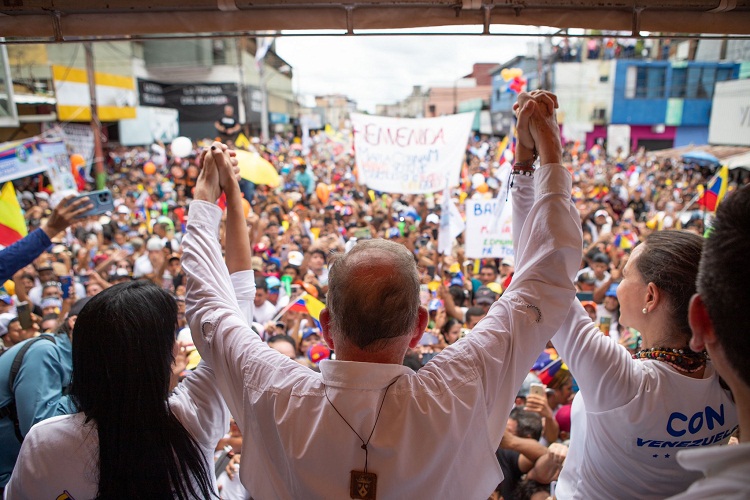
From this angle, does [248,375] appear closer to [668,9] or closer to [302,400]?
[302,400]

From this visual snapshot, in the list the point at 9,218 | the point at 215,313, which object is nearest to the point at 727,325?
the point at 215,313

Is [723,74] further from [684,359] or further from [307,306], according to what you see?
[684,359]

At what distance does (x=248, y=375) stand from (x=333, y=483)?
0.32 meters

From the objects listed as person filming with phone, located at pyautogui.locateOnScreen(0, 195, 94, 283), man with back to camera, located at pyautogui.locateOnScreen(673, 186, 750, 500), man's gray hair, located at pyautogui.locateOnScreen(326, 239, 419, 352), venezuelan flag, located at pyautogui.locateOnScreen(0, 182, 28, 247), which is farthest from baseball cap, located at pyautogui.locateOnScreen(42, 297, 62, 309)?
man with back to camera, located at pyautogui.locateOnScreen(673, 186, 750, 500)

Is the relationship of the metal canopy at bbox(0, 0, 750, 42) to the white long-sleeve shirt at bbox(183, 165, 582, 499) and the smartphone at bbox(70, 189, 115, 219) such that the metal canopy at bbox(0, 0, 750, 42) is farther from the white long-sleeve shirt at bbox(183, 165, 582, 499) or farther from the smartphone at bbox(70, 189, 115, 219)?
the white long-sleeve shirt at bbox(183, 165, 582, 499)

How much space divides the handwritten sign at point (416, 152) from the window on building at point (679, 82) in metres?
27.2

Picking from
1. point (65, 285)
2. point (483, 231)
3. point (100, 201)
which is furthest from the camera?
point (483, 231)

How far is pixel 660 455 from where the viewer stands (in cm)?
148

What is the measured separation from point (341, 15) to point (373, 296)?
4.22ft

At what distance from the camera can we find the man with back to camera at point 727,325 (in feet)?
2.72

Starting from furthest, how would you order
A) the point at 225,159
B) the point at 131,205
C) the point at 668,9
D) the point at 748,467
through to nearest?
the point at 131,205 → the point at 668,9 → the point at 225,159 → the point at 748,467

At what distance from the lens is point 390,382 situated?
1217 mm

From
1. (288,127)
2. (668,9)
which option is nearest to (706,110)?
(288,127)

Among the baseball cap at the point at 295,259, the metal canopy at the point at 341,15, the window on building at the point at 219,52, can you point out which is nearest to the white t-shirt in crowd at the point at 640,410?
the metal canopy at the point at 341,15
